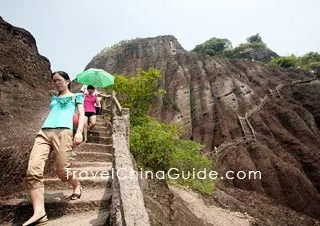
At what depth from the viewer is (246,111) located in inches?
1332

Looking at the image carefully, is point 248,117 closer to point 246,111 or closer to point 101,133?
point 246,111

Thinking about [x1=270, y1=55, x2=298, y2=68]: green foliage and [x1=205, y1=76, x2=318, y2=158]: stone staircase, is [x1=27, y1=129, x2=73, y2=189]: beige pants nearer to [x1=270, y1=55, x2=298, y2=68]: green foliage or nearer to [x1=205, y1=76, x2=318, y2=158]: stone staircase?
[x1=205, y1=76, x2=318, y2=158]: stone staircase

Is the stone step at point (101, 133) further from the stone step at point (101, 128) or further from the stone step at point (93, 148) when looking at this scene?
the stone step at point (93, 148)

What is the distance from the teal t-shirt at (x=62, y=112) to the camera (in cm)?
482

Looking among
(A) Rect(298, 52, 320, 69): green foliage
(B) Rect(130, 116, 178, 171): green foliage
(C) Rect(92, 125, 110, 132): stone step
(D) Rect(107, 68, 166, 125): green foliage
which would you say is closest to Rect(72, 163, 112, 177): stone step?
(C) Rect(92, 125, 110, 132): stone step

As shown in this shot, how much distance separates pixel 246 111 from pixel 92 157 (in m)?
28.4

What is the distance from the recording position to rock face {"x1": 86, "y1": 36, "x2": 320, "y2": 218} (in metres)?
25.5

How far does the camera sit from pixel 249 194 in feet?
75.8

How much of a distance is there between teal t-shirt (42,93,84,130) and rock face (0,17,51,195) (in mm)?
1664

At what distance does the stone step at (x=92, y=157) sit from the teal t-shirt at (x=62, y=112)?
242cm

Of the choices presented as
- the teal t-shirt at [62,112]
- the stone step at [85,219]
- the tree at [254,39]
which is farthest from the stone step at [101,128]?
the tree at [254,39]

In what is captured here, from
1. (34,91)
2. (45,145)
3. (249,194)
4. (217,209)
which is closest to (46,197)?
(45,145)

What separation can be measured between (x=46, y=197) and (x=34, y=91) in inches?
228

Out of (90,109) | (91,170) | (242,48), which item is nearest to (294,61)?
(242,48)
